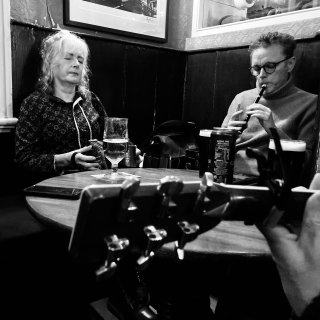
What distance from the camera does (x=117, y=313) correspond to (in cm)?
120

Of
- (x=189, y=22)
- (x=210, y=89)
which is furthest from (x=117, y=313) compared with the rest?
(x=189, y=22)

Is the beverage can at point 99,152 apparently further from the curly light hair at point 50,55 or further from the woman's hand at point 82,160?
the curly light hair at point 50,55

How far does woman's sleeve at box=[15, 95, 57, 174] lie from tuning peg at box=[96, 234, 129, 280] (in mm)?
1611

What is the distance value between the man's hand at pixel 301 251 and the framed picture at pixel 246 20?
93.7 inches

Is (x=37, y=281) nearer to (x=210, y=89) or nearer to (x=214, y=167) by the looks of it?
(x=214, y=167)

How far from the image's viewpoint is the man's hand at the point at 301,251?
551 millimetres

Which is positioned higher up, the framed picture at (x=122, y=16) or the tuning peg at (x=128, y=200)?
the framed picture at (x=122, y=16)

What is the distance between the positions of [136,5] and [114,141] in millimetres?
2239

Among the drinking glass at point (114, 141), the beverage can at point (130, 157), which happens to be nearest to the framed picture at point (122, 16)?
the beverage can at point (130, 157)

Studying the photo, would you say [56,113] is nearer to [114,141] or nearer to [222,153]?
[114,141]

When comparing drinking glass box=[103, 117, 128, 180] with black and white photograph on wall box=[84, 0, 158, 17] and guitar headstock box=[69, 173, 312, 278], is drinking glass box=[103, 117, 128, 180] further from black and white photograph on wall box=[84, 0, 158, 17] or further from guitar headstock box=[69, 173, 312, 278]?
black and white photograph on wall box=[84, 0, 158, 17]

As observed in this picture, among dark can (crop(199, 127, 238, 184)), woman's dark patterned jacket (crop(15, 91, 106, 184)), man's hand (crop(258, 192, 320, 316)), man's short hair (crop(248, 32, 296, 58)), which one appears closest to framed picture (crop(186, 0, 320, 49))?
man's short hair (crop(248, 32, 296, 58))

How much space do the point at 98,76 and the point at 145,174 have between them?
5.22 feet

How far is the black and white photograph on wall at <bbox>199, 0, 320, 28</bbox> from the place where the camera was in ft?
8.80
